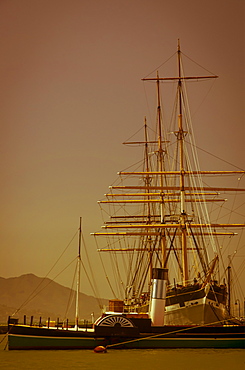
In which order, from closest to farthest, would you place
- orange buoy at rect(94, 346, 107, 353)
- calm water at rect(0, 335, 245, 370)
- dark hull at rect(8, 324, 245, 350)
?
calm water at rect(0, 335, 245, 370) → orange buoy at rect(94, 346, 107, 353) → dark hull at rect(8, 324, 245, 350)

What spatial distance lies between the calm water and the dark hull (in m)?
0.31

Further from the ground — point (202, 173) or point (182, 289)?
point (202, 173)

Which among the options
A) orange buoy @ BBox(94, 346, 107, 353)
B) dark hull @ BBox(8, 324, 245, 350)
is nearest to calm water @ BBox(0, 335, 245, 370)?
orange buoy @ BBox(94, 346, 107, 353)

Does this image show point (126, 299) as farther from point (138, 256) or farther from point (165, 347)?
point (165, 347)

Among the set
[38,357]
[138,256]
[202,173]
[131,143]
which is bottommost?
[38,357]

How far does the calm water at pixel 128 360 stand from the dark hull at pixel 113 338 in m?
0.31

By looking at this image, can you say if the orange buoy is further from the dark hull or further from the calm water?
the dark hull

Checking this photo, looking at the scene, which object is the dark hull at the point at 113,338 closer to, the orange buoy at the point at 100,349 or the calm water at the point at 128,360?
the calm water at the point at 128,360

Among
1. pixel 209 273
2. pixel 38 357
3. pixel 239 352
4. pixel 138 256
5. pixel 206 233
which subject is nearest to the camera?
pixel 38 357

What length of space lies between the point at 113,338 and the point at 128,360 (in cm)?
302

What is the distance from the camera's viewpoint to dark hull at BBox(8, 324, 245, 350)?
24188 mm

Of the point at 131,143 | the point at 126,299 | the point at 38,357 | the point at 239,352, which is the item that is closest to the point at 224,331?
the point at 239,352

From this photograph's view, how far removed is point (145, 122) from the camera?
1986 inches

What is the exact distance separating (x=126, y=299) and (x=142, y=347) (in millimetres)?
21236
